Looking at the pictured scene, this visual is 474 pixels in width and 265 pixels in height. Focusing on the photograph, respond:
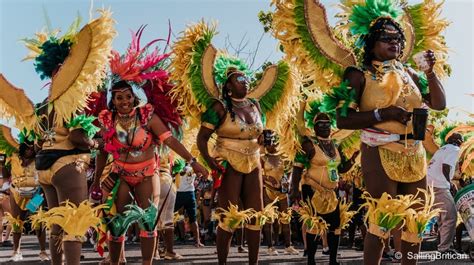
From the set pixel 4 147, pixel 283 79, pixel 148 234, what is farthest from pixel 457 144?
pixel 4 147

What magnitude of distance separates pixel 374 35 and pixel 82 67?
94.6 inches

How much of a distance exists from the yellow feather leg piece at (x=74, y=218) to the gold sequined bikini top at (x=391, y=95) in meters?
2.35

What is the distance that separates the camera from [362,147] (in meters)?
4.47

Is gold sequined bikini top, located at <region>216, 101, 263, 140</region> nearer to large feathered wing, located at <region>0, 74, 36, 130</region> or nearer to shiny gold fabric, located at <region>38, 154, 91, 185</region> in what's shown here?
shiny gold fabric, located at <region>38, 154, 91, 185</region>

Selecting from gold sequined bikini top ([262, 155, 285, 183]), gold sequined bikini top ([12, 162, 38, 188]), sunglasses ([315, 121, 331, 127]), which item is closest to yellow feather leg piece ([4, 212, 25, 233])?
gold sequined bikini top ([12, 162, 38, 188])

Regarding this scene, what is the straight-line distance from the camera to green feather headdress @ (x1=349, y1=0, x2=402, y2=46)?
4512mm

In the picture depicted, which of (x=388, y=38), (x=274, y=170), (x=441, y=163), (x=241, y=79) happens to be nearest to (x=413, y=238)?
(x=388, y=38)

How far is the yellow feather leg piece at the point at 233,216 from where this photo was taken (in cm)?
570

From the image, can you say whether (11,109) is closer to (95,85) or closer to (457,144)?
(95,85)

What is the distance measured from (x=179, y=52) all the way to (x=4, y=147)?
13.2 ft

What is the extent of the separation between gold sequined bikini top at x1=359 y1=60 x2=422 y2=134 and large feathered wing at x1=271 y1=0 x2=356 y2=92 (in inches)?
14.2

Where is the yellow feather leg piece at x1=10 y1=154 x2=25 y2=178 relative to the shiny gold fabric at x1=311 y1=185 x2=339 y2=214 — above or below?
above

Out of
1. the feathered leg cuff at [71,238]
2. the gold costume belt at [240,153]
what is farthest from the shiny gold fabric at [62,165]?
the gold costume belt at [240,153]

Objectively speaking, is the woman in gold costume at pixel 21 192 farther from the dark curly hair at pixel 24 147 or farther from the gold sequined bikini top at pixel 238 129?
the gold sequined bikini top at pixel 238 129
